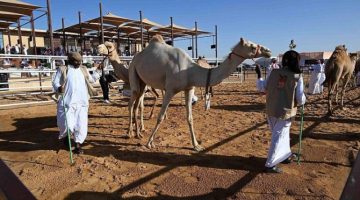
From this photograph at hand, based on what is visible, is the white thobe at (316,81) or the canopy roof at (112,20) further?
the canopy roof at (112,20)

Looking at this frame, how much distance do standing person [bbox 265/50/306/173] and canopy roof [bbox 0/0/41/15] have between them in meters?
13.1

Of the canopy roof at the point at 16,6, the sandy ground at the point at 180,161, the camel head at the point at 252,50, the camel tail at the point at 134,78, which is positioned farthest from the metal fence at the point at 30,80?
the camel head at the point at 252,50

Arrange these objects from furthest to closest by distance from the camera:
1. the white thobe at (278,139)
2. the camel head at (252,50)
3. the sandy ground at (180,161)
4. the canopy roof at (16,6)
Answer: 1. the canopy roof at (16,6)
2. the camel head at (252,50)
3. the white thobe at (278,139)
4. the sandy ground at (180,161)

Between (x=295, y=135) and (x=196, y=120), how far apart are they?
8.82ft

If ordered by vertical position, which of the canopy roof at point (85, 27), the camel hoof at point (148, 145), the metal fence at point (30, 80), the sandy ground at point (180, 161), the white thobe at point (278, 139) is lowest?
the sandy ground at point (180, 161)

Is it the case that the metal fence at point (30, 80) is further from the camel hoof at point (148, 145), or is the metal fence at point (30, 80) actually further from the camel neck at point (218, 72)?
the camel neck at point (218, 72)

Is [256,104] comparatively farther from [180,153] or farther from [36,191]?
[36,191]

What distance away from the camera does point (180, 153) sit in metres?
5.35

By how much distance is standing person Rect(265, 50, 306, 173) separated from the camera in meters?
4.07

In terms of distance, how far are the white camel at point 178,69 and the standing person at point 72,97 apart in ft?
4.11

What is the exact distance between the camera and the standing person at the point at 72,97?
5.16 meters

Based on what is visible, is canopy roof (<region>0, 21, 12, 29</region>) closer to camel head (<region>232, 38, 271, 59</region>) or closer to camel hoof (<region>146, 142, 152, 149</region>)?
camel hoof (<region>146, 142, 152, 149</region>)

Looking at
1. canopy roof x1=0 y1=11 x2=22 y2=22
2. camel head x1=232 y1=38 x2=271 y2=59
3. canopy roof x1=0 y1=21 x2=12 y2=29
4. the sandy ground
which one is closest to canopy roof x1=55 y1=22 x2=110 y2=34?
canopy roof x1=0 y1=21 x2=12 y2=29

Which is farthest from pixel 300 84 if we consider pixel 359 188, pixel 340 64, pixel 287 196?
pixel 340 64
